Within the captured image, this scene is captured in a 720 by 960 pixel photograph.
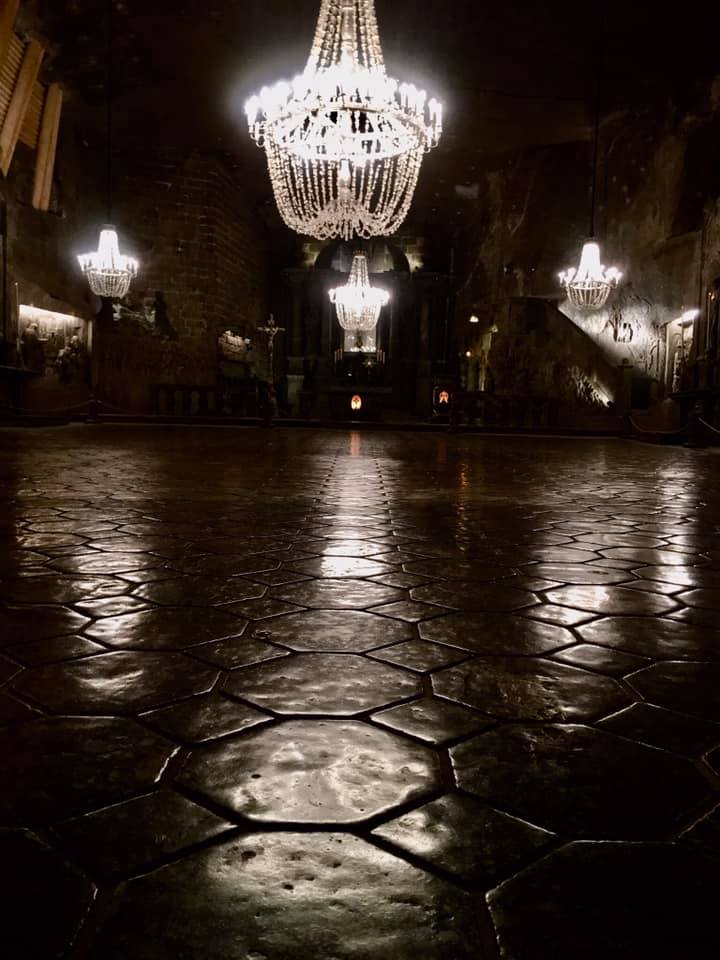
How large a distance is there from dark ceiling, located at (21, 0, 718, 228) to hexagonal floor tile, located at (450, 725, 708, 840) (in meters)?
11.8

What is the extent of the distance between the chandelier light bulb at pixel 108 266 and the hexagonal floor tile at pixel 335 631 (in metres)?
12.0

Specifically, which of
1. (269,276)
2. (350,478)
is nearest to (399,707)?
(350,478)

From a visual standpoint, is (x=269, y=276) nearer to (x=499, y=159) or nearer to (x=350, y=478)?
(x=499, y=159)

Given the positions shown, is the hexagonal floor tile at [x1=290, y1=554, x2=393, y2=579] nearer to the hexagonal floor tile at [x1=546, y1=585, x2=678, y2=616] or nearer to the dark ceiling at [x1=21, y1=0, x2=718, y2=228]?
the hexagonal floor tile at [x1=546, y1=585, x2=678, y2=616]

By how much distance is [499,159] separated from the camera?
1773cm

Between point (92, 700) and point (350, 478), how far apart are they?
4745 mm

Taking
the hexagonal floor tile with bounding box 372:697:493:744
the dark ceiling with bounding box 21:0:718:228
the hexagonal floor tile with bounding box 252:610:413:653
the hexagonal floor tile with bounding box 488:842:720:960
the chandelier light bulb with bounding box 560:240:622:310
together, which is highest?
the dark ceiling with bounding box 21:0:718:228

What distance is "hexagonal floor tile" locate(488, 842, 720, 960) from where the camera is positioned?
82cm

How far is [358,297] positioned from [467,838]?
15879 millimetres

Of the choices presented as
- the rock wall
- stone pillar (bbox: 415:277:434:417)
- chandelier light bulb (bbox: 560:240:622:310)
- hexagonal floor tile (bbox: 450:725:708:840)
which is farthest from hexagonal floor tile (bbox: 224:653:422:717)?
stone pillar (bbox: 415:277:434:417)

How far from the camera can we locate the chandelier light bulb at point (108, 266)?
12.3 meters

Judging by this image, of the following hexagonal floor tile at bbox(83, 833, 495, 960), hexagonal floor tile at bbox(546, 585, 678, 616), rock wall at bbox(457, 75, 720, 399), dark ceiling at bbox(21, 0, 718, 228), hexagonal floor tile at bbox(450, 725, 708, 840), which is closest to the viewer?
hexagonal floor tile at bbox(83, 833, 495, 960)

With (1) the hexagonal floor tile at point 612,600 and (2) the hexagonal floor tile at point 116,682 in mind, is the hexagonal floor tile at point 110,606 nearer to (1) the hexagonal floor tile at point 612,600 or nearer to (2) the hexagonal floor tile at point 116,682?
(2) the hexagonal floor tile at point 116,682

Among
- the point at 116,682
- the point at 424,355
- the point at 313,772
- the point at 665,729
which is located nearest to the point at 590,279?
the point at 665,729
